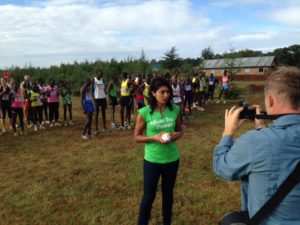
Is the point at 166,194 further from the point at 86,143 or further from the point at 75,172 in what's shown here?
the point at 86,143

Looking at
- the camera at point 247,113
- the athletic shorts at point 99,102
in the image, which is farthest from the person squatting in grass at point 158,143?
the athletic shorts at point 99,102

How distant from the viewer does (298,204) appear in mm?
1616

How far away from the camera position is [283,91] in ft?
5.39

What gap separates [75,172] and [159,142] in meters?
3.69

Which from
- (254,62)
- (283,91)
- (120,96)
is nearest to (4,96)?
(120,96)

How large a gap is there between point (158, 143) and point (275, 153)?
232 centimetres

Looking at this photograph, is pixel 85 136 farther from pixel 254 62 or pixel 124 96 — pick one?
pixel 254 62

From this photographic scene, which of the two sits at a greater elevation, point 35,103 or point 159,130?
point 159,130

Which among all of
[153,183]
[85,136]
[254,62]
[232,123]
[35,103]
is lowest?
[85,136]

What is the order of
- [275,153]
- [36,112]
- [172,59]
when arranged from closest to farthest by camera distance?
1. [275,153]
2. [36,112]
3. [172,59]

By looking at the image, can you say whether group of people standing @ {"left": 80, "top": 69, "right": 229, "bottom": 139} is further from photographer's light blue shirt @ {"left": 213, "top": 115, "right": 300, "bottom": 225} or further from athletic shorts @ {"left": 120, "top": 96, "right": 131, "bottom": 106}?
photographer's light blue shirt @ {"left": 213, "top": 115, "right": 300, "bottom": 225}

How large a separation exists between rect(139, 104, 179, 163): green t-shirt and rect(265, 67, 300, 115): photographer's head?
2229mm

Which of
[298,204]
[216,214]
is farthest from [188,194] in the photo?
[298,204]

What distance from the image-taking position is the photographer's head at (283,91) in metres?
1.63
